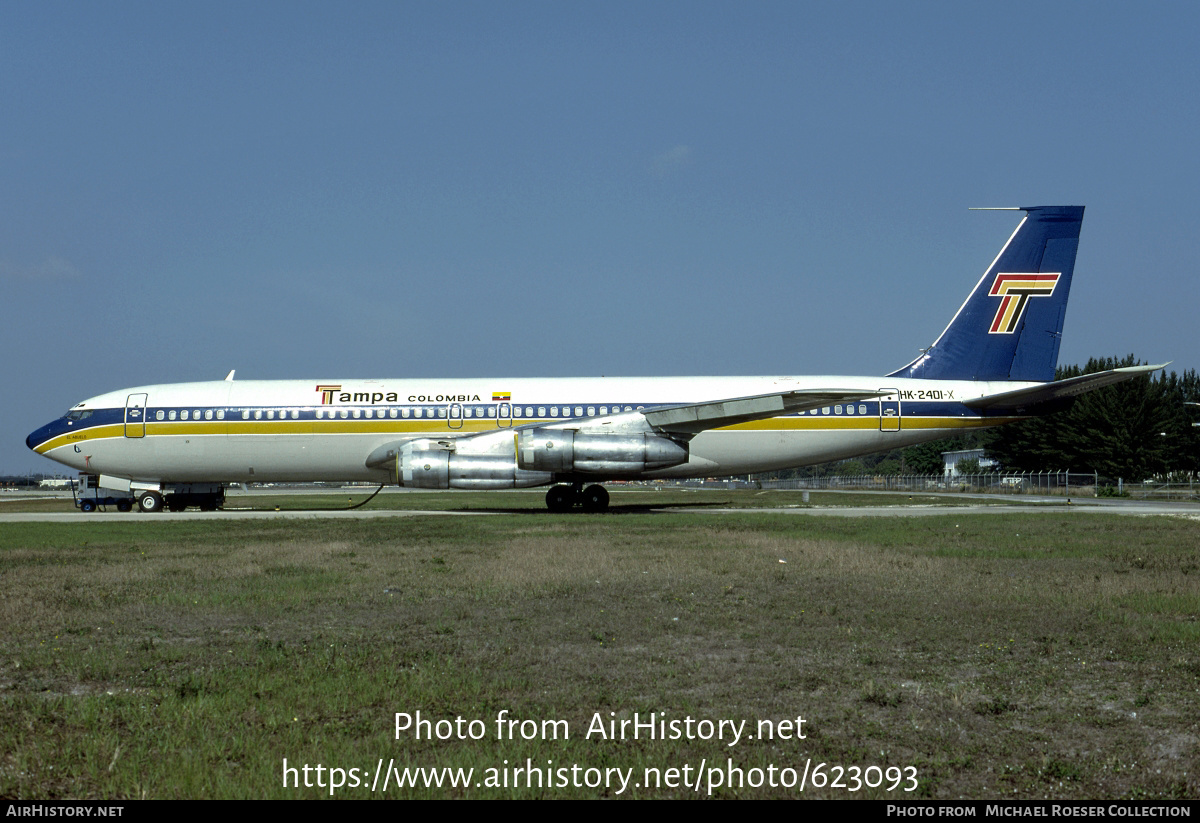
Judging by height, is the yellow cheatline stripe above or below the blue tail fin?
below

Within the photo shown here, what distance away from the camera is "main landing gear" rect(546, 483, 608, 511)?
29219 millimetres

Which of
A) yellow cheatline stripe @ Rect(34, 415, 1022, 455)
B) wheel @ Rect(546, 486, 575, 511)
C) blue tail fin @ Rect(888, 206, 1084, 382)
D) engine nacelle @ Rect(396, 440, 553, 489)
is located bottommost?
wheel @ Rect(546, 486, 575, 511)

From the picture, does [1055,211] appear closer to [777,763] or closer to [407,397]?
[407,397]

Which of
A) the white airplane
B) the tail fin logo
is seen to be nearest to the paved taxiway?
the white airplane

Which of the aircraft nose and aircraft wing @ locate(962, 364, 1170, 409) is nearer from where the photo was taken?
aircraft wing @ locate(962, 364, 1170, 409)

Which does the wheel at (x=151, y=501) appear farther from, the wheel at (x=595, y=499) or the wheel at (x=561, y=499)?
the wheel at (x=595, y=499)

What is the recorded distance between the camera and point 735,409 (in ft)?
86.9

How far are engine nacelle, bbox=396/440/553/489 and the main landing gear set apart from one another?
228 centimetres

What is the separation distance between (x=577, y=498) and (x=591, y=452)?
120 inches

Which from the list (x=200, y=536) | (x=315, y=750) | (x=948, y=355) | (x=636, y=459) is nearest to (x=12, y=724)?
(x=315, y=750)

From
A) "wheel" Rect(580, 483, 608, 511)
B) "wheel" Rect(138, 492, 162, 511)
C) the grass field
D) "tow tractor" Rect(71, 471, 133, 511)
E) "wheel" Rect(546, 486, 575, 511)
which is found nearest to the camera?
the grass field

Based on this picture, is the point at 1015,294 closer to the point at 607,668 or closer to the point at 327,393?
the point at 327,393

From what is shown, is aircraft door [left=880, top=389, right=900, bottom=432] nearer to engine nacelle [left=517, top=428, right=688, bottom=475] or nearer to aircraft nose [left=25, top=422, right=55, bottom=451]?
engine nacelle [left=517, top=428, right=688, bottom=475]
